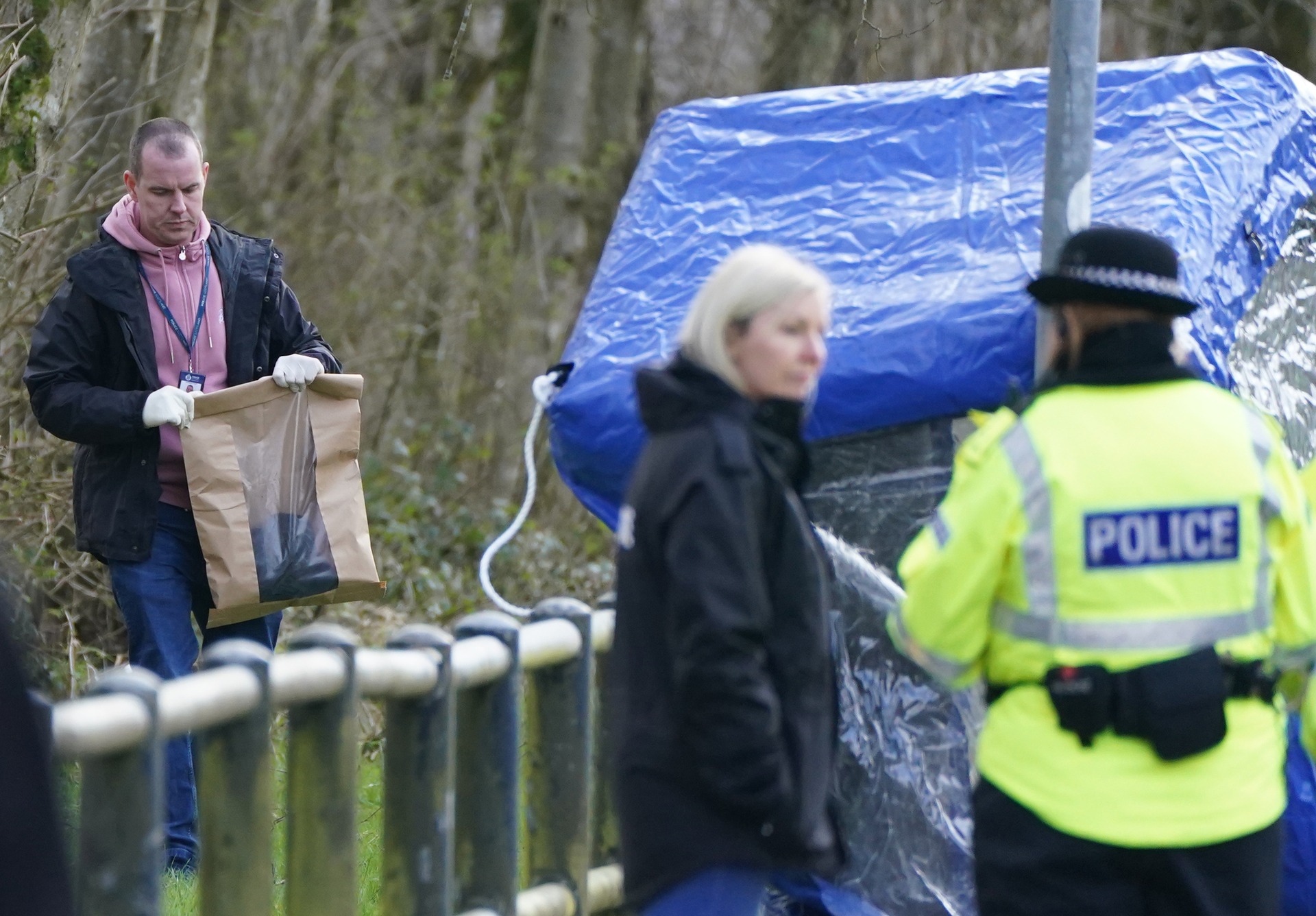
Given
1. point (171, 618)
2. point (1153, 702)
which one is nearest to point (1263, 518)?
point (1153, 702)

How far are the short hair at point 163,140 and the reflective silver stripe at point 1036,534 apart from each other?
9.19 ft

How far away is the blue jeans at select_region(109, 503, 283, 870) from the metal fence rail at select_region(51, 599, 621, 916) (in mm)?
879

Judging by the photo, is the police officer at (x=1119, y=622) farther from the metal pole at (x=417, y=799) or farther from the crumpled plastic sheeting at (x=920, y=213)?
the crumpled plastic sheeting at (x=920, y=213)

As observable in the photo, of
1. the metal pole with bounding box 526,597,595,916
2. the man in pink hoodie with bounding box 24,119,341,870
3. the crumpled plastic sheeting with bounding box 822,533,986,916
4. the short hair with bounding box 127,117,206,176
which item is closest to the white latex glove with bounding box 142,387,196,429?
the man in pink hoodie with bounding box 24,119,341,870

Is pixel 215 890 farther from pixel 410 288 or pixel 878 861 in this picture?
pixel 410 288

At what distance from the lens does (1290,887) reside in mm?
4320

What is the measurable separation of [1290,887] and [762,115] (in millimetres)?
2461

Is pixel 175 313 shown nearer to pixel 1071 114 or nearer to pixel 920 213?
A: pixel 920 213

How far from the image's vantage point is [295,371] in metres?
5.16

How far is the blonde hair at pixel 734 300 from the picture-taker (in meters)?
3.16

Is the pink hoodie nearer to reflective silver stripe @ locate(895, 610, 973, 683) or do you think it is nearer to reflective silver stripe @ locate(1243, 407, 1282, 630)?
reflective silver stripe @ locate(895, 610, 973, 683)

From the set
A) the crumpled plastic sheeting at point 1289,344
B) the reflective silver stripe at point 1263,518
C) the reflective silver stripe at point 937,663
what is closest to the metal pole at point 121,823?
the reflective silver stripe at point 937,663

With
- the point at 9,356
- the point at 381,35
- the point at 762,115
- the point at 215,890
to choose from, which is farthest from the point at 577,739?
the point at 381,35

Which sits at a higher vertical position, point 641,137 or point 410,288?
point 641,137
